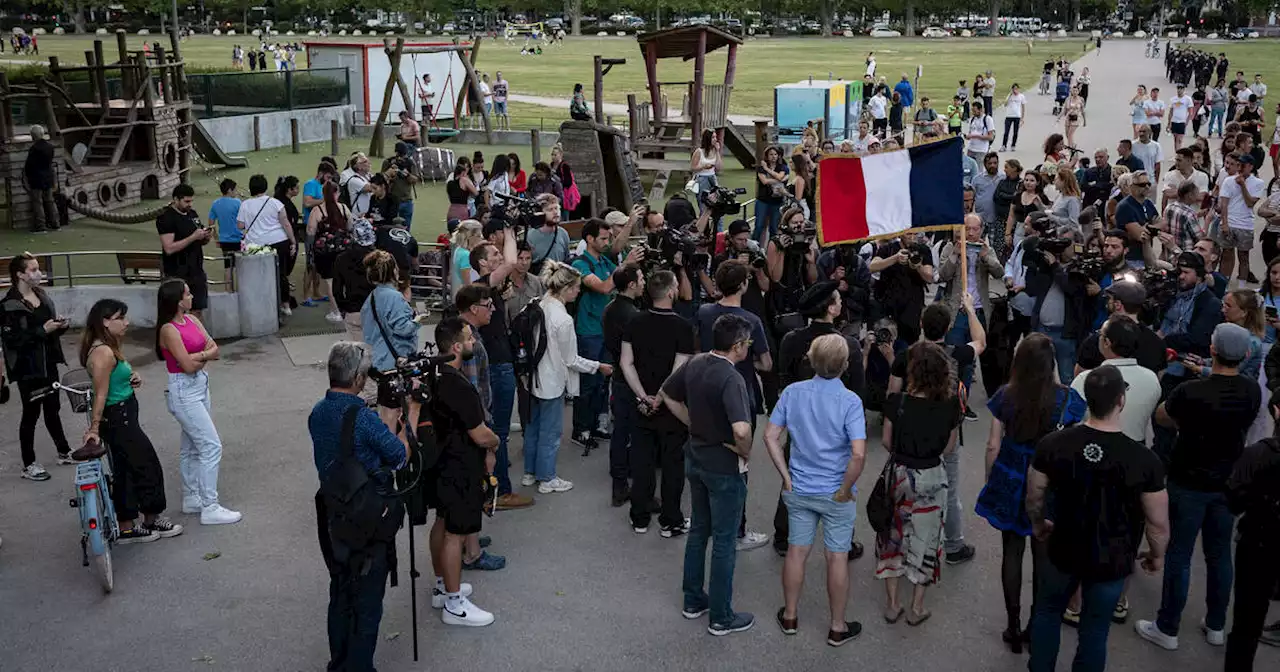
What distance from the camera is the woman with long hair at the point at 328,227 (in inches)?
504

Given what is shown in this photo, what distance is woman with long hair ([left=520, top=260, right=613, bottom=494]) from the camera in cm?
833

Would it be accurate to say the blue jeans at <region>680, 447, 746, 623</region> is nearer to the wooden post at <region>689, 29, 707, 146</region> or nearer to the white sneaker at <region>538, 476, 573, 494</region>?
the white sneaker at <region>538, 476, 573, 494</region>

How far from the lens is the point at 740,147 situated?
26.0 meters

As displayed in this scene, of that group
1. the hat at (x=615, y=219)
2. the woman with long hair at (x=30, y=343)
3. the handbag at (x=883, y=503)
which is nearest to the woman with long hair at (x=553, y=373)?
the hat at (x=615, y=219)

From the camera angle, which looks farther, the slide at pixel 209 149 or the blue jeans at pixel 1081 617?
the slide at pixel 209 149

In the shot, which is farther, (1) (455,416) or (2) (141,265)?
(2) (141,265)

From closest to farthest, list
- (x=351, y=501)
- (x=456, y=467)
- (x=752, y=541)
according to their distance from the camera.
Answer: (x=351, y=501)
(x=456, y=467)
(x=752, y=541)

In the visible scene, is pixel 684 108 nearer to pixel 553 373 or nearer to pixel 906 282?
pixel 906 282

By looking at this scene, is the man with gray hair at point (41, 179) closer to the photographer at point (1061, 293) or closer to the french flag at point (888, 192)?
the french flag at point (888, 192)

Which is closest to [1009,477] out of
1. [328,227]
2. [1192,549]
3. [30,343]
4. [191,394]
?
[1192,549]

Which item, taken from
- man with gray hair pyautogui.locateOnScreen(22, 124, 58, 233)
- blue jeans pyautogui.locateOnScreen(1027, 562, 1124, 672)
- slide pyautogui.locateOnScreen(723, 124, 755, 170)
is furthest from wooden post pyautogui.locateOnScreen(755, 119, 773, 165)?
blue jeans pyautogui.locateOnScreen(1027, 562, 1124, 672)

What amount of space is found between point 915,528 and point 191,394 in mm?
4708

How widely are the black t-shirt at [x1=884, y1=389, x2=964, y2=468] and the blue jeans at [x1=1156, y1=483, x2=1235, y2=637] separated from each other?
1263mm

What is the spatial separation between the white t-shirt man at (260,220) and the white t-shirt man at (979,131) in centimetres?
1407
